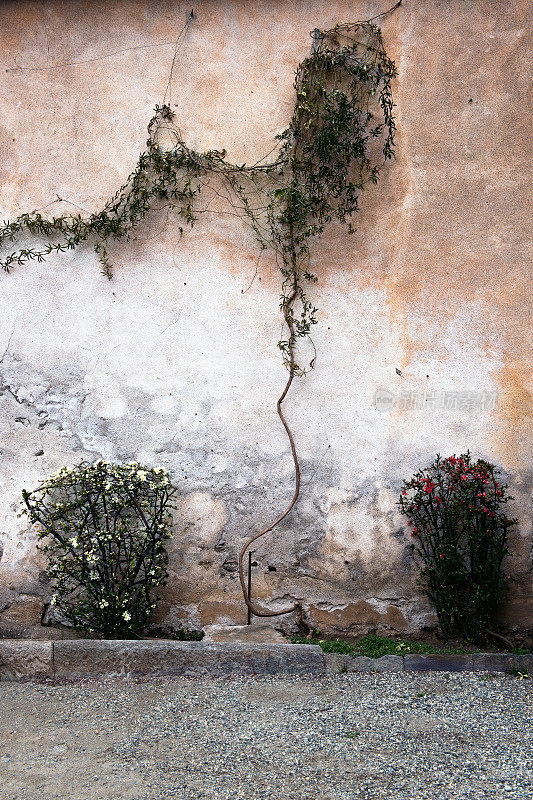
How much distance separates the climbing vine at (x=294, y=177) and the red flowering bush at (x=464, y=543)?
35.3 inches

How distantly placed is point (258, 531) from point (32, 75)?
11.8 ft

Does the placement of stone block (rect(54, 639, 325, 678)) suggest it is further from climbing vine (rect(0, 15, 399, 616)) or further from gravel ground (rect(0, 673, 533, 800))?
climbing vine (rect(0, 15, 399, 616))

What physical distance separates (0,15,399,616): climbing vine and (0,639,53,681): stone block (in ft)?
4.32

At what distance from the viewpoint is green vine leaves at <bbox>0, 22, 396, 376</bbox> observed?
4.61 m

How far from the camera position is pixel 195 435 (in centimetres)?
469

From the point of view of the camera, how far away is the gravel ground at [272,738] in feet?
9.41

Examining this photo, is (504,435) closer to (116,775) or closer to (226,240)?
(226,240)

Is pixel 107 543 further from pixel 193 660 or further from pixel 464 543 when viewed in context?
pixel 464 543

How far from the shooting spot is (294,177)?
184 inches

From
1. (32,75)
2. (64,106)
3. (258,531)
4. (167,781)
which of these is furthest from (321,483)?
(32,75)

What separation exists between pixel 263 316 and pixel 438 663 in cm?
247

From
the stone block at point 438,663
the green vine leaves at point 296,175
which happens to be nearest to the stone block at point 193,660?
the stone block at point 438,663

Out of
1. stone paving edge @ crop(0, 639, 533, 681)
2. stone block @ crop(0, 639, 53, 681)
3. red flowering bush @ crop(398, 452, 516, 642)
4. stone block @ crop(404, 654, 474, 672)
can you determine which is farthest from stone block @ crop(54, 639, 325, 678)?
red flowering bush @ crop(398, 452, 516, 642)

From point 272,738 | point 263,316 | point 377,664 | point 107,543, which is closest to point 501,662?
point 377,664
